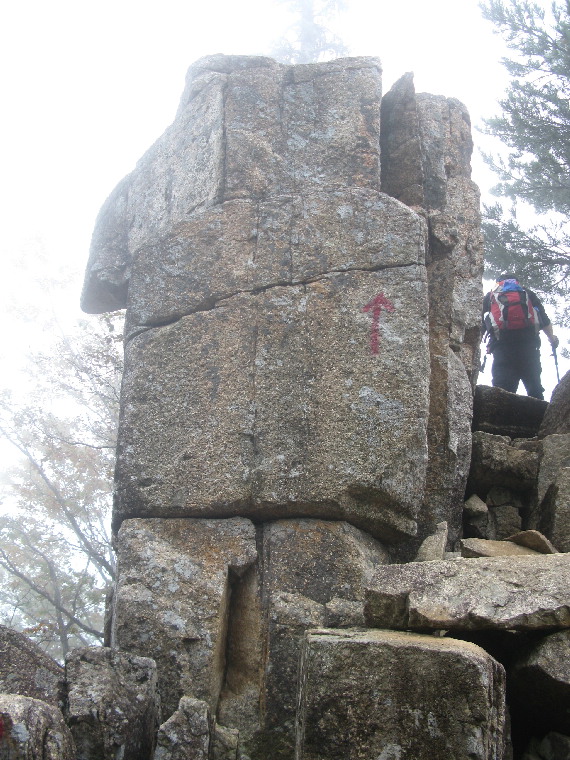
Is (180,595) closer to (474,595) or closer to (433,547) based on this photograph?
(433,547)

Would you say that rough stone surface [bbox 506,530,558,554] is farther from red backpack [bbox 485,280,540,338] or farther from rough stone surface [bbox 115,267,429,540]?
red backpack [bbox 485,280,540,338]

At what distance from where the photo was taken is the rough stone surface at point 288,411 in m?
4.09

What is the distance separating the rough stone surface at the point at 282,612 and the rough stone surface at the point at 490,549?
50 centimetres

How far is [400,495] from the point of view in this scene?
4.09 meters

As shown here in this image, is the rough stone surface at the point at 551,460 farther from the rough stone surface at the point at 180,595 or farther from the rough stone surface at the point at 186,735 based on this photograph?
the rough stone surface at the point at 186,735

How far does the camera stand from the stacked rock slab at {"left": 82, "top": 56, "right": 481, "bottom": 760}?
3.82m

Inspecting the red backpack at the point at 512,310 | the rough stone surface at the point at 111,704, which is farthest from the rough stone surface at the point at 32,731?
the red backpack at the point at 512,310

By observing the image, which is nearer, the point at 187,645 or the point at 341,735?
A: the point at 341,735

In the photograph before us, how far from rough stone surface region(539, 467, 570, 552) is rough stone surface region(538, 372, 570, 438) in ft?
2.99

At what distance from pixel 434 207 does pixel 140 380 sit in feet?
8.10

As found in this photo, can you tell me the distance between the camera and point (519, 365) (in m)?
7.28

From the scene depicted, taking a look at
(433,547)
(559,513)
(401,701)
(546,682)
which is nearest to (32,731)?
(401,701)

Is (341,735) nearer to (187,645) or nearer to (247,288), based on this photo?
(187,645)

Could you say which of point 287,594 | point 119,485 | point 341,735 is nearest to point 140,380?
point 119,485
